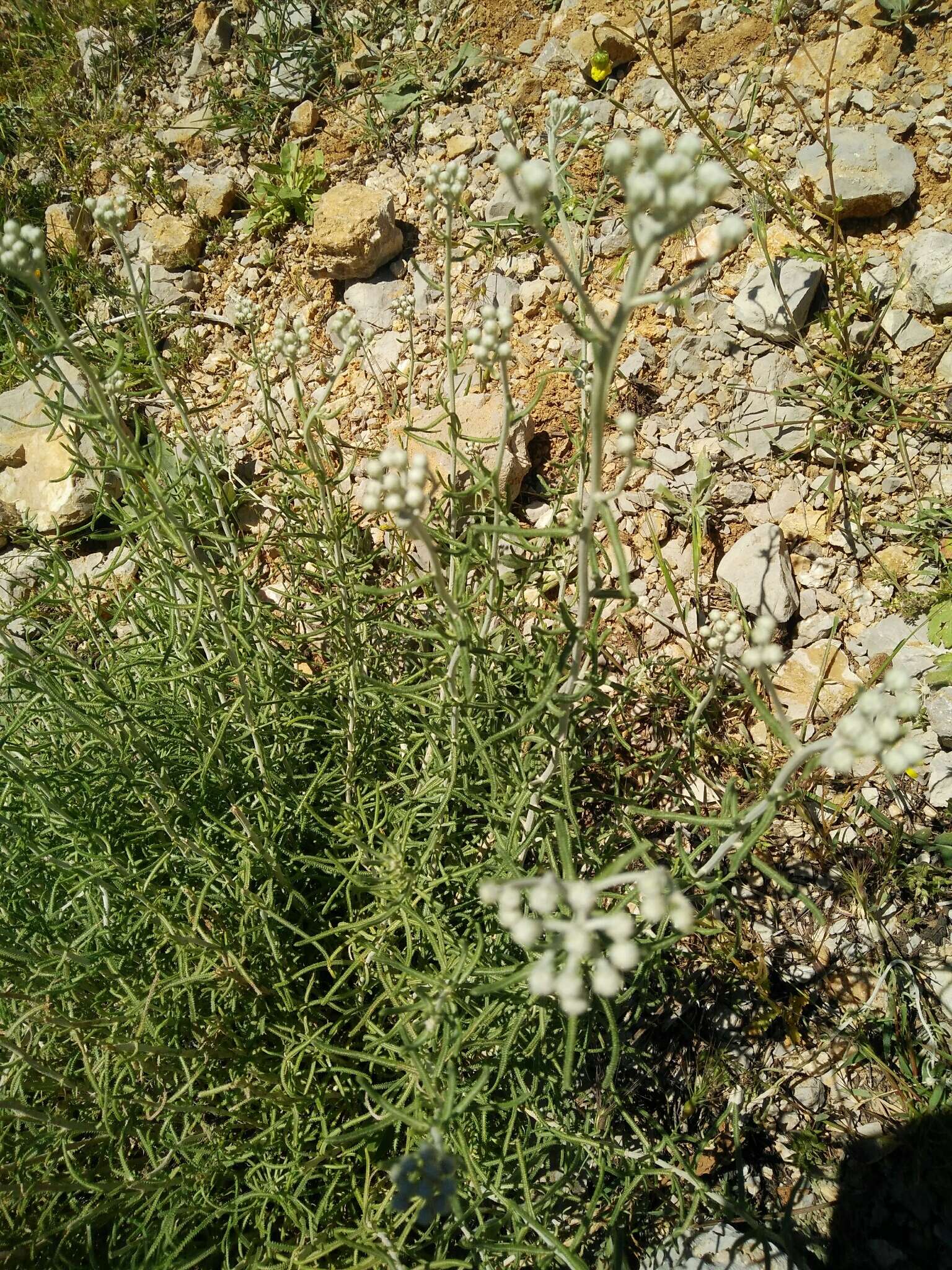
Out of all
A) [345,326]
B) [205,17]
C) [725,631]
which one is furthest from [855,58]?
[205,17]

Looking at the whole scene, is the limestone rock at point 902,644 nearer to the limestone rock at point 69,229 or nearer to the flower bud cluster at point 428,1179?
the flower bud cluster at point 428,1179

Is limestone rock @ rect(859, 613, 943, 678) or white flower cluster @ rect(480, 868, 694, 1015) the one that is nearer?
white flower cluster @ rect(480, 868, 694, 1015)

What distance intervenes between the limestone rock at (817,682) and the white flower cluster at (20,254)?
280 centimetres

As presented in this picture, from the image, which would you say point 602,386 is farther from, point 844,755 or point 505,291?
point 505,291

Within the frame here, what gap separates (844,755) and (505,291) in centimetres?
354

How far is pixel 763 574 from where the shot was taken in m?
3.31

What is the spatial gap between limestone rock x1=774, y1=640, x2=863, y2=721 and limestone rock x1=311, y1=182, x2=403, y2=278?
3.07 m

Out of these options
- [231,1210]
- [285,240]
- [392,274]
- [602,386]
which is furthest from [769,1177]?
[285,240]

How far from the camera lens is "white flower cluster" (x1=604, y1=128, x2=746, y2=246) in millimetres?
1198

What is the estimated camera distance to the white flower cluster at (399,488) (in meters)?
1.49

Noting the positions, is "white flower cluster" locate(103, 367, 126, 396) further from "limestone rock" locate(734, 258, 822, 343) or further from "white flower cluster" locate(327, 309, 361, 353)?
"limestone rock" locate(734, 258, 822, 343)

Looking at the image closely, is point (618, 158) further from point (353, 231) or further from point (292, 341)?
point (353, 231)

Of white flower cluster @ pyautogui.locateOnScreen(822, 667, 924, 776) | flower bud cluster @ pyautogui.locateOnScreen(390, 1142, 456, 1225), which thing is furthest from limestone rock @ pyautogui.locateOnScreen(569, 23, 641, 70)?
flower bud cluster @ pyautogui.locateOnScreen(390, 1142, 456, 1225)

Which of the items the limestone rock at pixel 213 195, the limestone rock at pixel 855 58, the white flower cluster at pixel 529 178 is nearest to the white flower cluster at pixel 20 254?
the white flower cluster at pixel 529 178
